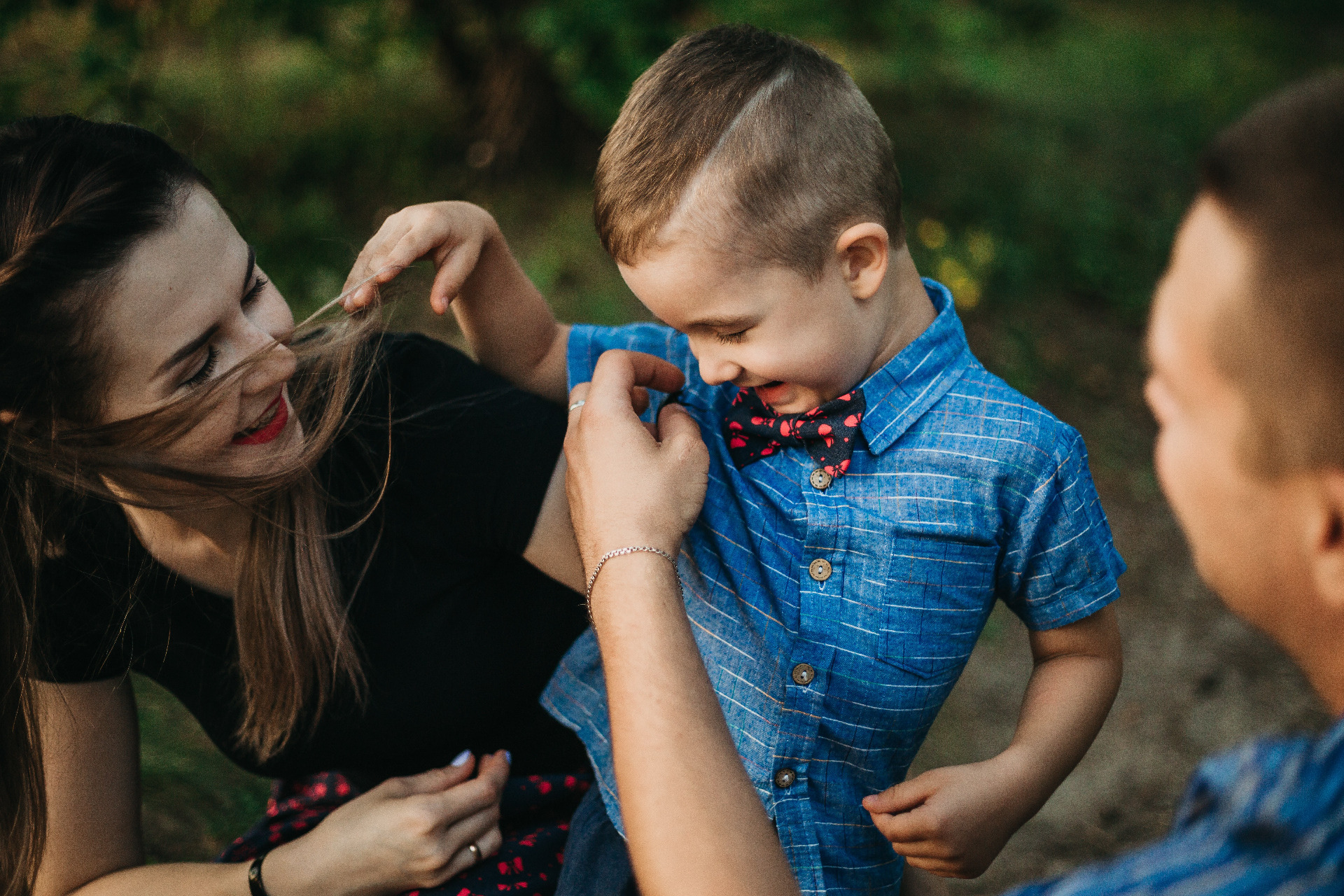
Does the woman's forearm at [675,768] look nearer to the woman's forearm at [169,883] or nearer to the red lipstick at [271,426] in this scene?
the red lipstick at [271,426]

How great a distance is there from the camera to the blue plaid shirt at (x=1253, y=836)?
77 cm

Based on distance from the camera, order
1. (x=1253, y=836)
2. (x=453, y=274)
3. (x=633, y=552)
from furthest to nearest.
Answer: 1. (x=453, y=274)
2. (x=633, y=552)
3. (x=1253, y=836)

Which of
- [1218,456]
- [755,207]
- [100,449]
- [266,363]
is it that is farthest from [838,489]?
[100,449]

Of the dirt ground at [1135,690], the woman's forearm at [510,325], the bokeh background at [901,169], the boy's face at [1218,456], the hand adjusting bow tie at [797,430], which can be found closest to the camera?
the boy's face at [1218,456]

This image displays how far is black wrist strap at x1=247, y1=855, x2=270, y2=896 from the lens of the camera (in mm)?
1589

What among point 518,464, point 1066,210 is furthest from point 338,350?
point 1066,210

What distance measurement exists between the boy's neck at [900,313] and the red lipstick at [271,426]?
924 millimetres

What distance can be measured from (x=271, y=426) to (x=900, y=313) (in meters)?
1.01

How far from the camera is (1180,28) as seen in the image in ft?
25.1

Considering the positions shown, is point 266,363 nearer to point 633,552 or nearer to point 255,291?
point 255,291

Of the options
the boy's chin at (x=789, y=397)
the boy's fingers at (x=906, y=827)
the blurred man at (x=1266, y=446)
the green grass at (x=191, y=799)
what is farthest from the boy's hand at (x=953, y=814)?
the green grass at (x=191, y=799)

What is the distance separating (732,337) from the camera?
4.89ft

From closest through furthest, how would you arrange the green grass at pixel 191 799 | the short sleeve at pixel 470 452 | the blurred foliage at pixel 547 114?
1. the short sleeve at pixel 470 452
2. the green grass at pixel 191 799
3. the blurred foliage at pixel 547 114

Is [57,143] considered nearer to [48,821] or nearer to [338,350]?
[338,350]
